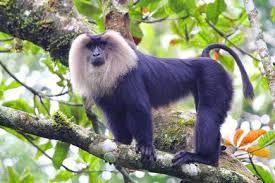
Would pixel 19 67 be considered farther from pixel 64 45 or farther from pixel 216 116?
pixel 216 116

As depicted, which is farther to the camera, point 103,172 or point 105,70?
point 103,172

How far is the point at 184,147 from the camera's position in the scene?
13.9 feet

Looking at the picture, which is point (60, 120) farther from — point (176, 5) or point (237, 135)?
point (176, 5)

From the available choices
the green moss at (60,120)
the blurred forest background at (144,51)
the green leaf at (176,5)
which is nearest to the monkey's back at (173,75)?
the blurred forest background at (144,51)

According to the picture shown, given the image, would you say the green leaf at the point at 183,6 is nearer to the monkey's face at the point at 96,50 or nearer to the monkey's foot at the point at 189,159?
the monkey's face at the point at 96,50

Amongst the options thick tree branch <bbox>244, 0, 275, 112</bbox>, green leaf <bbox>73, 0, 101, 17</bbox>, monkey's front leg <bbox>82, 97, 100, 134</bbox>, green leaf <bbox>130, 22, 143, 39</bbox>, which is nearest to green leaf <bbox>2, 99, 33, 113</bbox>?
monkey's front leg <bbox>82, 97, 100, 134</bbox>

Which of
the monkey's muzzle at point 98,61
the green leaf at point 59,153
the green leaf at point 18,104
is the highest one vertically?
the monkey's muzzle at point 98,61

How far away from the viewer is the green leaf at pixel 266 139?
12.8ft

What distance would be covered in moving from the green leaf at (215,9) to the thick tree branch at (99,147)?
177cm

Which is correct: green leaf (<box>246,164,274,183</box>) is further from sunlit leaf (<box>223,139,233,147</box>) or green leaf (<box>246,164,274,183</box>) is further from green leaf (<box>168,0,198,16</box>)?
green leaf (<box>168,0,198,16</box>)

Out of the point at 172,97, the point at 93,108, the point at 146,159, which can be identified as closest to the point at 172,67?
the point at 172,97

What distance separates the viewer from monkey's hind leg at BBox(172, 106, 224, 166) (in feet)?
13.4

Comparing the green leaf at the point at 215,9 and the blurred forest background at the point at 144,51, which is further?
the green leaf at the point at 215,9

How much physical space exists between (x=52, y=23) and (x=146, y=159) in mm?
1690
